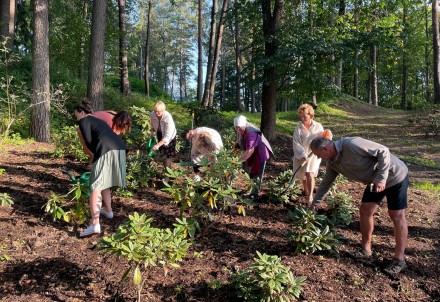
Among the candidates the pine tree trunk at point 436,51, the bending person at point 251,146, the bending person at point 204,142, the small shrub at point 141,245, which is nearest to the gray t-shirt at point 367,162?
the bending person at point 251,146

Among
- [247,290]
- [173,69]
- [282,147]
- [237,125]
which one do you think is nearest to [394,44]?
[282,147]

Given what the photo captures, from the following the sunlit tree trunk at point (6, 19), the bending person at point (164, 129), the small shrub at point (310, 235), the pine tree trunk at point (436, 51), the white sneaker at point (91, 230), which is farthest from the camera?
the pine tree trunk at point (436, 51)

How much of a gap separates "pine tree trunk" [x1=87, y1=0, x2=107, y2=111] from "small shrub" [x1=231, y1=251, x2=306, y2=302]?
760 centimetres

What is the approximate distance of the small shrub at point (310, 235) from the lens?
3570 millimetres

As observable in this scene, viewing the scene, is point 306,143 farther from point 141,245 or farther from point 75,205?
point 75,205

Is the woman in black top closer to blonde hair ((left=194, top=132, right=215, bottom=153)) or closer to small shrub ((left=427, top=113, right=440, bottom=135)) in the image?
blonde hair ((left=194, top=132, right=215, bottom=153))

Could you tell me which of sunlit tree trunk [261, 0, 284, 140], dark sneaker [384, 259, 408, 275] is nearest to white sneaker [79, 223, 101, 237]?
dark sneaker [384, 259, 408, 275]

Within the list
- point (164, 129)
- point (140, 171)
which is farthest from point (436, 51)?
point (140, 171)

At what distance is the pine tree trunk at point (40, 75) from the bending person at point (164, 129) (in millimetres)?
3821

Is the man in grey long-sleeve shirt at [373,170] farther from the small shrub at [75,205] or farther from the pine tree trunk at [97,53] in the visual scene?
the pine tree trunk at [97,53]

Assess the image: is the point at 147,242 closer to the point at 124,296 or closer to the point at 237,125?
the point at 124,296

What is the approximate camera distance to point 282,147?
9031 mm

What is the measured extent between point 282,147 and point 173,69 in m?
40.9

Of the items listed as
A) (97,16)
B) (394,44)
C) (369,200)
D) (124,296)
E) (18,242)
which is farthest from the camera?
(97,16)
